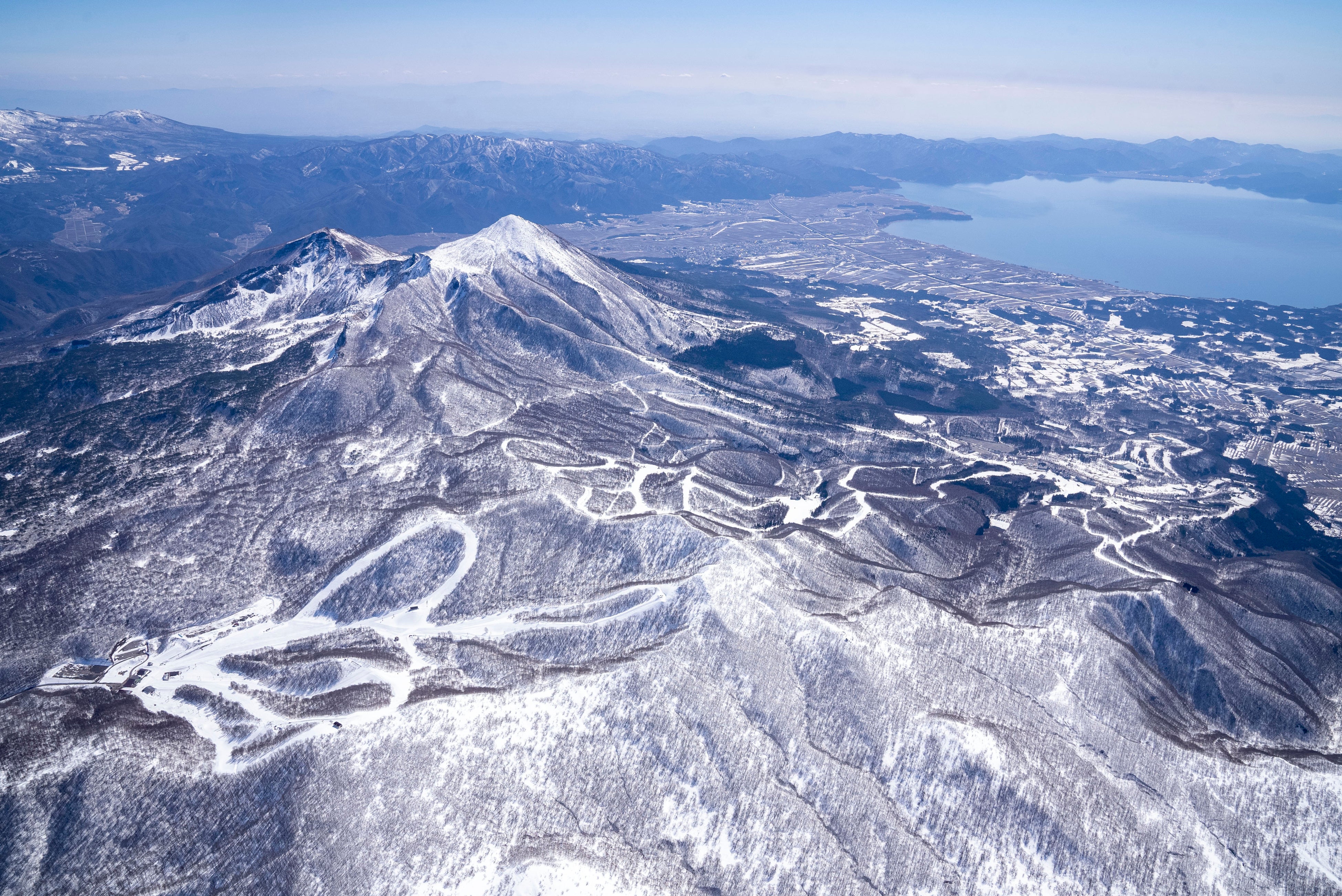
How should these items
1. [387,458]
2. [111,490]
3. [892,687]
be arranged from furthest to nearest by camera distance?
[387,458]
[111,490]
[892,687]

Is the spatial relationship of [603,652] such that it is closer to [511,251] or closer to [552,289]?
[552,289]

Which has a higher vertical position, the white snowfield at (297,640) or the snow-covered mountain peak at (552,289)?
the snow-covered mountain peak at (552,289)

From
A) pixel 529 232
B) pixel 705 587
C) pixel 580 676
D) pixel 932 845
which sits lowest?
pixel 932 845

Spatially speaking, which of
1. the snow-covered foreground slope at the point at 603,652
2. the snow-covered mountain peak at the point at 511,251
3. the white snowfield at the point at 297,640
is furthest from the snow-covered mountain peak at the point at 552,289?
the white snowfield at the point at 297,640

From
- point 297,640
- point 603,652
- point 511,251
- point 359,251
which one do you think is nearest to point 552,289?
point 511,251

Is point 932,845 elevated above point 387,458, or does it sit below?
below

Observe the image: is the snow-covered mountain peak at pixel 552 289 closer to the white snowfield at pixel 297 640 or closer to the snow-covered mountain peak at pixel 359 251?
the snow-covered mountain peak at pixel 359 251

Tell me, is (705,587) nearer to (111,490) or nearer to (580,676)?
(580,676)

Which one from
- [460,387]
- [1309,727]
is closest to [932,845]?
[1309,727]
